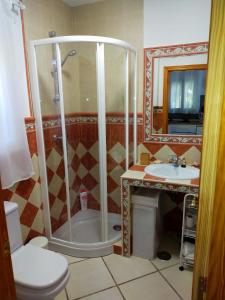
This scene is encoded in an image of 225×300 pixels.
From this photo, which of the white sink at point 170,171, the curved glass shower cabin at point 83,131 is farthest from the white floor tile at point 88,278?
the white sink at point 170,171

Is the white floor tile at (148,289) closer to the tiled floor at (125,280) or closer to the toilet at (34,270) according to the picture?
the tiled floor at (125,280)

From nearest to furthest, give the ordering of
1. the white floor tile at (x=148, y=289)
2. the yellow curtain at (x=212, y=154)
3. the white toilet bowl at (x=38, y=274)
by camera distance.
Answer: the yellow curtain at (x=212, y=154) < the white toilet bowl at (x=38, y=274) < the white floor tile at (x=148, y=289)

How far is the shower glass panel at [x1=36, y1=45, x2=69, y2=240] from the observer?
201 cm

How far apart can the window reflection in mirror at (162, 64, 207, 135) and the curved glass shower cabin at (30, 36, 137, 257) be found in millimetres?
348

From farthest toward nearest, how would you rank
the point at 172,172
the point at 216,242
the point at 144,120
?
the point at 144,120 → the point at 172,172 → the point at 216,242

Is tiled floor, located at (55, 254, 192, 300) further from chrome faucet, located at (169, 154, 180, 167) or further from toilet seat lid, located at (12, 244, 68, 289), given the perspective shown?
chrome faucet, located at (169, 154, 180, 167)

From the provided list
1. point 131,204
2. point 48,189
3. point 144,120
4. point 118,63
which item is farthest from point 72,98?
point 131,204

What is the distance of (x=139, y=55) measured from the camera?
224 cm

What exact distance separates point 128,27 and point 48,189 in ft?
5.98

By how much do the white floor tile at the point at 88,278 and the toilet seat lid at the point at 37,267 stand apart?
438 mm

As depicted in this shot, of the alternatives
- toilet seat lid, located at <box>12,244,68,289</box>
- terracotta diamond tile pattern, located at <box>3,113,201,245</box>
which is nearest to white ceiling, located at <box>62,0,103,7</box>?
terracotta diamond tile pattern, located at <box>3,113,201,245</box>

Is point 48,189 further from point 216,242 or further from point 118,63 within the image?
point 216,242

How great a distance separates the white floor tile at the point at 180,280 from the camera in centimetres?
172

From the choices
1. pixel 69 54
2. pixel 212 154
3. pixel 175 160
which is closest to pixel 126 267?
pixel 175 160
